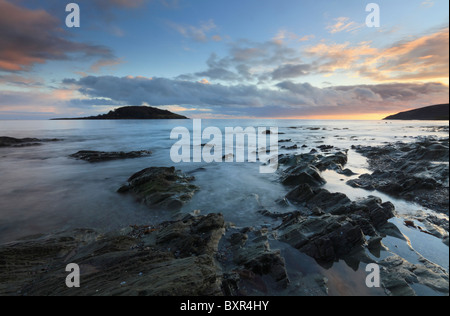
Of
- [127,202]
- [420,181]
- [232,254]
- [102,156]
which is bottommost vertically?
[232,254]

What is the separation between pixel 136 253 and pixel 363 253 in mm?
7088

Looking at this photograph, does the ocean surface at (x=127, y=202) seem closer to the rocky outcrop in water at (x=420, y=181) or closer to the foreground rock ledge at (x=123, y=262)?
the rocky outcrop in water at (x=420, y=181)

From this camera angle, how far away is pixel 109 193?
47.0 ft

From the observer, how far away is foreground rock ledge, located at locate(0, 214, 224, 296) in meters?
5.00

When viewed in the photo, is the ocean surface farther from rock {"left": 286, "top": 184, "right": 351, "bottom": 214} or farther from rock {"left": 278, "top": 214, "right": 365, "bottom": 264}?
rock {"left": 286, "top": 184, "right": 351, "bottom": 214}

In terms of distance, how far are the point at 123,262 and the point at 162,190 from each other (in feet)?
24.1

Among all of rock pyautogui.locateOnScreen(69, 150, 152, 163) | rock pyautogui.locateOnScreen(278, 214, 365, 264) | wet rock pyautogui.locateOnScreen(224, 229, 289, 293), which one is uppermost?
rock pyautogui.locateOnScreen(69, 150, 152, 163)

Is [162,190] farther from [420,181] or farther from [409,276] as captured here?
[420,181]

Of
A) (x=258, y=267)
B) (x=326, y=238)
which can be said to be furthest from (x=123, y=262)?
(x=326, y=238)

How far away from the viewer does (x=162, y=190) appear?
13.2 meters

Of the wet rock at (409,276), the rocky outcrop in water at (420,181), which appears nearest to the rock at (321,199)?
the wet rock at (409,276)

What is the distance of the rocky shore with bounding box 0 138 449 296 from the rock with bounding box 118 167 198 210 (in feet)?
6.19

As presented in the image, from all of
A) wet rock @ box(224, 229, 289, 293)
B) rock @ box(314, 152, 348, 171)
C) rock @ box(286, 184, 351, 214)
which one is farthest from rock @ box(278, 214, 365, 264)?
rock @ box(314, 152, 348, 171)

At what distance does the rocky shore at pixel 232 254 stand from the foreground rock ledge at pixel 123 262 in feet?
0.09
